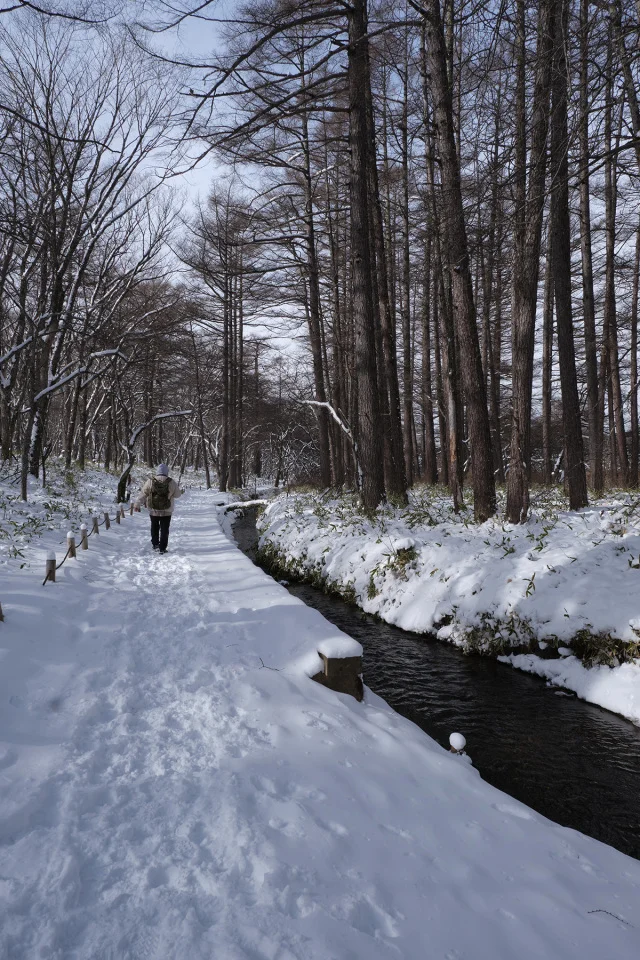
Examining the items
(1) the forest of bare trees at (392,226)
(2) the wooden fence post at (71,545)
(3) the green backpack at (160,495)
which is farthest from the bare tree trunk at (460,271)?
(2) the wooden fence post at (71,545)

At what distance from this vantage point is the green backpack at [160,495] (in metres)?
9.45

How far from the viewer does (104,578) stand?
7.43 m

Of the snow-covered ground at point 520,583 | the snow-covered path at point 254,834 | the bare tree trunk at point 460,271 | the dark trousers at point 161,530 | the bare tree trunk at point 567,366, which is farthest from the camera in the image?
the dark trousers at point 161,530

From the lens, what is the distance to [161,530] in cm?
974

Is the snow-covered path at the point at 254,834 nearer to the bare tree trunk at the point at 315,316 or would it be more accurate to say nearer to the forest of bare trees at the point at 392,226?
the forest of bare trees at the point at 392,226

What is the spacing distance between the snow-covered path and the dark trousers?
16.5 ft

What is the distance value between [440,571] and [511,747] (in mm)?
3469

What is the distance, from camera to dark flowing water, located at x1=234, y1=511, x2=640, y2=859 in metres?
3.56

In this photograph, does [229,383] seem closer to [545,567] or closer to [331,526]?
[331,526]

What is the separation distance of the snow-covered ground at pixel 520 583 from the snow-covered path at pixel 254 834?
2.52 meters

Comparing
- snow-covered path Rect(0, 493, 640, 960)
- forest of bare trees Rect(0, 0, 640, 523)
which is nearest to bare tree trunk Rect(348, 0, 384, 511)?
forest of bare trees Rect(0, 0, 640, 523)

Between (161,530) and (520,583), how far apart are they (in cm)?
698

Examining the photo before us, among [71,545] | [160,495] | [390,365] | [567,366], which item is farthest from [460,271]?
[71,545]

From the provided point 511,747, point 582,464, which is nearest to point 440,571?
point 511,747
